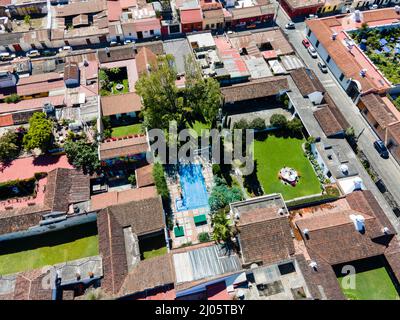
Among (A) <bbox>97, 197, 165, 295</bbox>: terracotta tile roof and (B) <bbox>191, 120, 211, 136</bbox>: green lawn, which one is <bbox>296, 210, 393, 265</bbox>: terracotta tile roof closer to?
(A) <bbox>97, 197, 165, 295</bbox>: terracotta tile roof

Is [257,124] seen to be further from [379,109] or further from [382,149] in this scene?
[379,109]

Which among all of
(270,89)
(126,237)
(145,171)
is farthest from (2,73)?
(270,89)

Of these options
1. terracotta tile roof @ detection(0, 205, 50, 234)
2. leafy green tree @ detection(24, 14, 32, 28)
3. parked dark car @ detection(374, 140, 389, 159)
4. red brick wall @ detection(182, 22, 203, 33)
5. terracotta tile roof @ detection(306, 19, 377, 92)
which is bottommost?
terracotta tile roof @ detection(0, 205, 50, 234)

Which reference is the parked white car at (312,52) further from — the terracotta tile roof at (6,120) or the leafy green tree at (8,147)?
the terracotta tile roof at (6,120)

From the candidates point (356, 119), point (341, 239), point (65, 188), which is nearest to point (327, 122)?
point (356, 119)

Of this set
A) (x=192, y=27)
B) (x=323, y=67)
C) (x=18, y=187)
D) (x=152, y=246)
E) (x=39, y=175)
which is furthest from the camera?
(x=192, y=27)

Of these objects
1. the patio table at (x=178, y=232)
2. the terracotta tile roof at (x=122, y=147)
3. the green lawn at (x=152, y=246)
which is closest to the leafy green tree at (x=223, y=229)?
the patio table at (x=178, y=232)

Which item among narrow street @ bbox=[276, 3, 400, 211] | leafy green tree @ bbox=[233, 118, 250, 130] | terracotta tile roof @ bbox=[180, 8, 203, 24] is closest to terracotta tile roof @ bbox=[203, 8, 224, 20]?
terracotta tile roof @ bbox=[180, 8, 203, 24]
